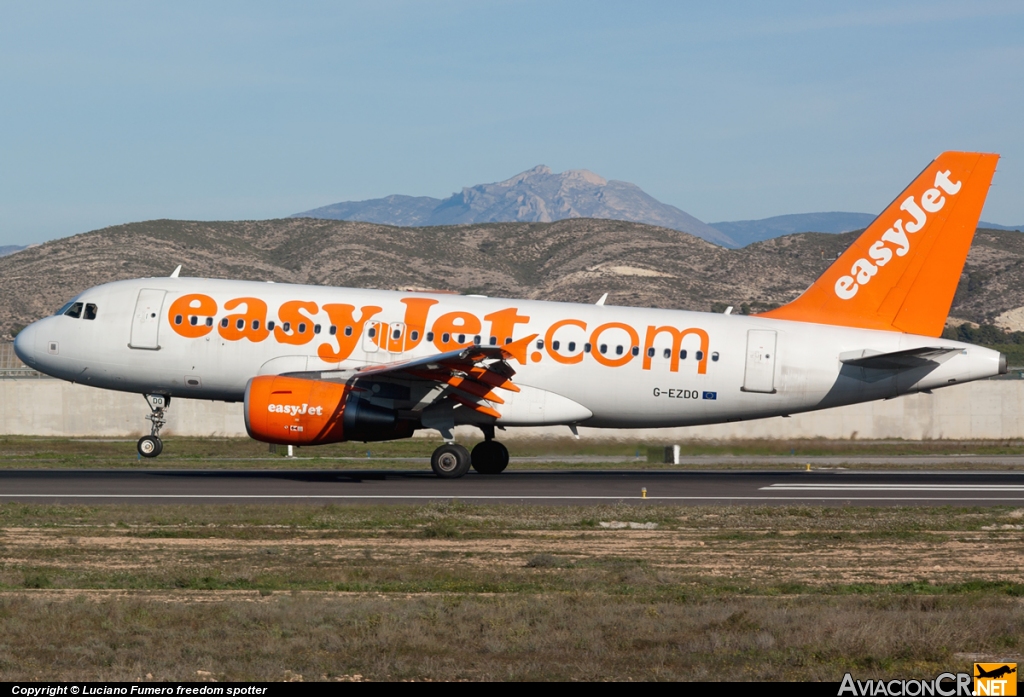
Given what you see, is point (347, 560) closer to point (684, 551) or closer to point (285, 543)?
point (285, 543)

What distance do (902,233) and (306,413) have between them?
16.5 metres

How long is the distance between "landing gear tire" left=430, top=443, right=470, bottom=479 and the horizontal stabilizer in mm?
10449

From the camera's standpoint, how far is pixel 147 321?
30.8 metres

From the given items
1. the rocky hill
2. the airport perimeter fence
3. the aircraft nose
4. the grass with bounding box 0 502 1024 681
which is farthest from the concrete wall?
the rocky hill

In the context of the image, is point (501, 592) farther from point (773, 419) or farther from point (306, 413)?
point (773, 419)

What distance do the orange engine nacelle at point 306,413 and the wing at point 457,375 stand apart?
59 cm

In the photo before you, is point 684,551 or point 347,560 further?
point 684,551

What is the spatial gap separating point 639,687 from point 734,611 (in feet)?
10.7

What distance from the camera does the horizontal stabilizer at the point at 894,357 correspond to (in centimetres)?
2912

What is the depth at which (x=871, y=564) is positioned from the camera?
650 inches

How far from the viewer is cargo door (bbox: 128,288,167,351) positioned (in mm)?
30719

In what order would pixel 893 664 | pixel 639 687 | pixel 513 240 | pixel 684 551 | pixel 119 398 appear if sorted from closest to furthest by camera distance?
1. pixel 639 687
2. pixel 893 664
3. pixel 684 551
4. pixel 119 398
5. pixel 513 240

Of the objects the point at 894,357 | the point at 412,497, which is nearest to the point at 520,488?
the point at 412,497

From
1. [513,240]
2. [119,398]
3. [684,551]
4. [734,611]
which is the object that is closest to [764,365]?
[684,551]
